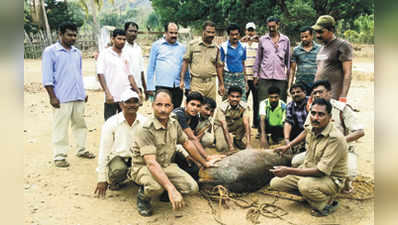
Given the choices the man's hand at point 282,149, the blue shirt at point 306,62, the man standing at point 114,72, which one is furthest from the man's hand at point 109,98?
the blue shirt at point 306,62

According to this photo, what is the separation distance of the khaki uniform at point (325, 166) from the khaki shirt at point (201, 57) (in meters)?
Answer: 2.23

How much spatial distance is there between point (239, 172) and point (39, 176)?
263 centimetres

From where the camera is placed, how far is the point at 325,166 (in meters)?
3.26

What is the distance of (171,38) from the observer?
5.27m

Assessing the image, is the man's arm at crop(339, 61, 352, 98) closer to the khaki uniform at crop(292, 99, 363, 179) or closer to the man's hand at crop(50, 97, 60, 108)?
the khaki uniform at crop(292, 99, 363, 179)

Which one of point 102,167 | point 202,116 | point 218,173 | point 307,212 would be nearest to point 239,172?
point 218,173

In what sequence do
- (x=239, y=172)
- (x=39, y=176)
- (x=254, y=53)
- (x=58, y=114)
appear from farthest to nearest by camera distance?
(x=254, y=53), (x=58, y=114), (x=39, y=176), (x=239, y=172)

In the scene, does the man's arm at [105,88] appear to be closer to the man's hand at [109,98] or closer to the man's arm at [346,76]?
the man's hand at [109,98]

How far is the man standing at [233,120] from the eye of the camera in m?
5.05

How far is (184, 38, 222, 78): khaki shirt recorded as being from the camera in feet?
17.3

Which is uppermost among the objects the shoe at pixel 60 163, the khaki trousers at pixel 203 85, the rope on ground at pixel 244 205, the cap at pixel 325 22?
the cap at pixel 325 22

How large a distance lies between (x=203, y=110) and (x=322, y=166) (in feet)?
6.60
